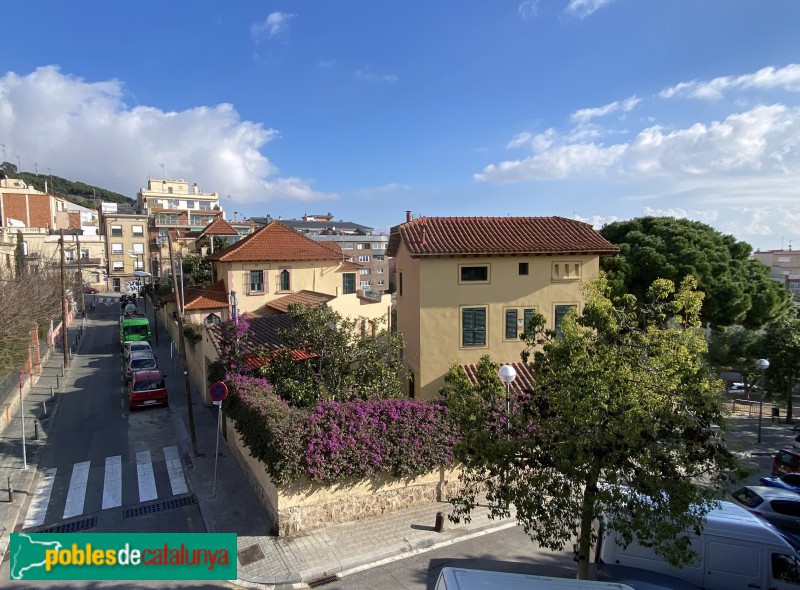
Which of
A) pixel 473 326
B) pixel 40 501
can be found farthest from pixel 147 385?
pixel 473 326

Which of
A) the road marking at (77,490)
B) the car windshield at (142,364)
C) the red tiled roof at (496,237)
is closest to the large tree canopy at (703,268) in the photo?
the red tiled roof at (496,237)

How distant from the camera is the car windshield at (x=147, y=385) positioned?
65.8ft

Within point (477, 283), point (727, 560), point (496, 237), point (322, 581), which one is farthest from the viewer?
point (496, 237)

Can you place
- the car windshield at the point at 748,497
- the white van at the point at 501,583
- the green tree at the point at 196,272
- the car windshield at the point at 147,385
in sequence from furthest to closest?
the green tree at the point at 196,272
the car windshield at the point at 147,385
the car windshield at the point at 748,497
the white van at the point at 501,583

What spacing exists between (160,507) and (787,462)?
19233mm

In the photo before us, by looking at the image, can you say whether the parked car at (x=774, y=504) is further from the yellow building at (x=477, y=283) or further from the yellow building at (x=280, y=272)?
the yellow building at (x=280, y=272)

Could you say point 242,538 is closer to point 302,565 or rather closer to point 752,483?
point 302,565

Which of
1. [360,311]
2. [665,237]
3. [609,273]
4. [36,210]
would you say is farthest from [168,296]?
[36,210]

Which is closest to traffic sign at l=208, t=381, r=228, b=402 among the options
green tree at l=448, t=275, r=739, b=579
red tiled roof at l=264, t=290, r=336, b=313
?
green tree at l=448, t=275, r=739, b=579

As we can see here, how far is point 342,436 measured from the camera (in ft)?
38.2

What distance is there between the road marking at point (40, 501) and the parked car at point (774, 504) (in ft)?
58.5

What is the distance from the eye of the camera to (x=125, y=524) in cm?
1173

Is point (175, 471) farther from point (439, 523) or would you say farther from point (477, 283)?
point (477, 283)

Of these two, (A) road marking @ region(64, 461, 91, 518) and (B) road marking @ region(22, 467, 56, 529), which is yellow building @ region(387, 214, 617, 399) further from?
(B) road marking @ region(22, 467, 56, 529)
